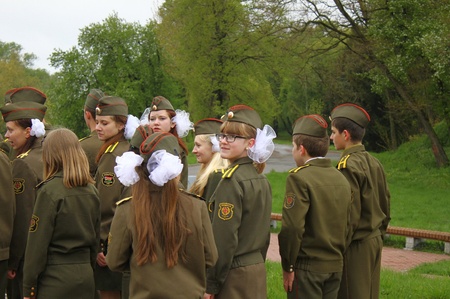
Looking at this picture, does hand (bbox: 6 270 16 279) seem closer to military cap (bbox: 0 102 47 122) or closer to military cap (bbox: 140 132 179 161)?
military cap (bbox: 0 102 47 122)

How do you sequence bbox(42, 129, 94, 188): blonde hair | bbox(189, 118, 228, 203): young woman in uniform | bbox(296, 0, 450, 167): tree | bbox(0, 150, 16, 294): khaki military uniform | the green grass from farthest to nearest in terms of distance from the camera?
1. bbox(296, 0, 450, 167): tree
2. the green grass
3. bbox(189, 118, 228, 203): young woman in uniform
4. bbox(0, 150, 16, 294): khaki military uniform
5. bbox(42, 129, 94, 188): blonde hair

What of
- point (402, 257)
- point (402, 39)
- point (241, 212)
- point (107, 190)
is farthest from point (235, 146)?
point (402, 39)

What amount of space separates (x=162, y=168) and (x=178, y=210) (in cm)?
32

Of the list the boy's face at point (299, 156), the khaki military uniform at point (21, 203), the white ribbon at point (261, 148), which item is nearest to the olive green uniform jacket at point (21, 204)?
the khaki military uniform at point (21, 203)

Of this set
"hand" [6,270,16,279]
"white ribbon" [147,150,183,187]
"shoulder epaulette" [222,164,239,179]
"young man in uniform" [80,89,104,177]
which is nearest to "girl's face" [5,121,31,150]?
"young man in uniform" [80,89,104,177]

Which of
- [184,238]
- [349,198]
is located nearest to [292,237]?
[349,198]

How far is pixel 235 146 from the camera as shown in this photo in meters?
4.93

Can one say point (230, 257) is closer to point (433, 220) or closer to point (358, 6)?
point (433, 220)

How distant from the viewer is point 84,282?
495 centimetres

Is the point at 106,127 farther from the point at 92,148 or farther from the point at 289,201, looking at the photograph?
the point at 289,201

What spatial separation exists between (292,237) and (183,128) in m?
2.27

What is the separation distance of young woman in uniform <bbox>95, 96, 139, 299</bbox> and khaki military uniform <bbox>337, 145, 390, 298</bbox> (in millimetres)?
2072

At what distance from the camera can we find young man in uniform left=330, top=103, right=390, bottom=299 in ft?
19.4

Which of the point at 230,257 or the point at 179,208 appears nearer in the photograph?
the point at 179,208
